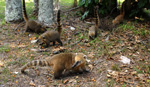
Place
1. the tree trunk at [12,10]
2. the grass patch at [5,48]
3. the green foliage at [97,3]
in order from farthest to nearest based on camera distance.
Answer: the tree trunk at [12,10], the green foliage at [97,3], the grass patch at [5,48]

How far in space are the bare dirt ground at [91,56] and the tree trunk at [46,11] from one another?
0.78 m

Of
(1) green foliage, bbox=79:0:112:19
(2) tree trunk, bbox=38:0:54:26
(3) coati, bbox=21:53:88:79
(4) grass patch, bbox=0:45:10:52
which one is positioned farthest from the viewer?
(1) green foliage, bbox=79:0:112:19

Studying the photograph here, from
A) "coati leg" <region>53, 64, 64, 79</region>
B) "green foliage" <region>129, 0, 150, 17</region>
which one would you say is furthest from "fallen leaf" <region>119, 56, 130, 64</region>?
"green foliage" <region>129, 0, 150, 17</region>

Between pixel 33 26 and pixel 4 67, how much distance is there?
2805mm

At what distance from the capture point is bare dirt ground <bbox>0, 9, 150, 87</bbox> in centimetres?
365

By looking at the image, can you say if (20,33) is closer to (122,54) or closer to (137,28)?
(122,54)

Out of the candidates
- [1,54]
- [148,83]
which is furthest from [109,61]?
[1,54]

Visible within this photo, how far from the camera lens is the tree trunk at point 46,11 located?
23.2 feet

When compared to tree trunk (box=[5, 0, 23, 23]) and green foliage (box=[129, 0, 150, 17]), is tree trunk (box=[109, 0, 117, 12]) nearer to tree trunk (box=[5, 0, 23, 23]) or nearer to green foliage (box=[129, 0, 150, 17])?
green foliage (box=[129, 0, 150, 17])

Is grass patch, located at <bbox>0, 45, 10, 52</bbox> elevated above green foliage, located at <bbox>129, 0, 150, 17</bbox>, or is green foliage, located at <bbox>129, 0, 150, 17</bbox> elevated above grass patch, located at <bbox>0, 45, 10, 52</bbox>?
green foliage, located at <bbox>129, 0, 150, 17</bbox>

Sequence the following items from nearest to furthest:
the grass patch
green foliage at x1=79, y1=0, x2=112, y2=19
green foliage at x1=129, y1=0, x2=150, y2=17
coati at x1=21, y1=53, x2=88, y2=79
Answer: coati at x1=21, y1=53, x2=88, y2=79, the grass patch, green foliage at x1=129, y1=0, x2=150, y2=17, green foliage at x1=79, y1=0, x2=112, y2=19

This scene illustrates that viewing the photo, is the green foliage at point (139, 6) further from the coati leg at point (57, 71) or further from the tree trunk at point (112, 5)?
the coati leg at point (57, 71)

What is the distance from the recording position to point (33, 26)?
6582 millimetres

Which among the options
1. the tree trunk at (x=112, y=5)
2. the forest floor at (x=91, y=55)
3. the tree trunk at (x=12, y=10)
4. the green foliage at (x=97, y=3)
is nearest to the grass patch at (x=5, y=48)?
the forest floor at (x=91, y=55)
